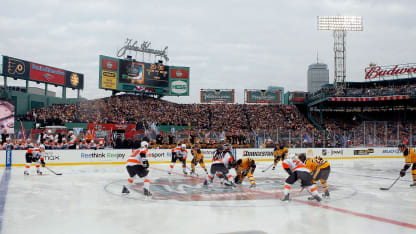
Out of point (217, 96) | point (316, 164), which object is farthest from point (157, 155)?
point (217, 96)

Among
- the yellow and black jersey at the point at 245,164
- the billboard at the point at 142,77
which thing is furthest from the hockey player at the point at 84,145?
the billboard at the point at 142,77

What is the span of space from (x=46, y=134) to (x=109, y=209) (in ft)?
53.1

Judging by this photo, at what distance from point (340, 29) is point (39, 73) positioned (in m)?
40.7

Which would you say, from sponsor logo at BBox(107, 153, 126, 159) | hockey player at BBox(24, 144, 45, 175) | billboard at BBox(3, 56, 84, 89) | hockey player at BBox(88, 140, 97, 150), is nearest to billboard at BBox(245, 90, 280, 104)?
billboard at BBox(3, 56, 84, 89)

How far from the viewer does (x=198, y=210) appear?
7594mm

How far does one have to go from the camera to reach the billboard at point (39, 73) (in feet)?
125

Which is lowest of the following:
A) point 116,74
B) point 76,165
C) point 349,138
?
point 76,165

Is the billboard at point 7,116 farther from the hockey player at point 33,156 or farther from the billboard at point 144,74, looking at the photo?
the hockey player at point 33,156

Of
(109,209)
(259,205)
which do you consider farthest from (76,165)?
(259,205)

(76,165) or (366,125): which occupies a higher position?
(366,125)

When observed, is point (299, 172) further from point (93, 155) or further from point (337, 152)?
point (337, 152)

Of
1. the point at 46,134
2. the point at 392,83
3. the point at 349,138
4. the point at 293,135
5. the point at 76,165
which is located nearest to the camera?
the point at 76,165

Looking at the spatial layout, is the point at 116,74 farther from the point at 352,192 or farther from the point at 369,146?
the point at 352,192

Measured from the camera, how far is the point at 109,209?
765 centimetres
